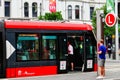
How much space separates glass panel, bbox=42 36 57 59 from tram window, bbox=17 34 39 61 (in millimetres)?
400

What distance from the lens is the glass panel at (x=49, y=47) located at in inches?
888

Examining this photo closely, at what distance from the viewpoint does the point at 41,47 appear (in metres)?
22.4

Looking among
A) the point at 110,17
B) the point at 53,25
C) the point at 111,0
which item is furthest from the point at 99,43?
the point at 111,0

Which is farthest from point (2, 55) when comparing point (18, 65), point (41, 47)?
point (41, 47)

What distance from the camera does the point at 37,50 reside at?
22328mm

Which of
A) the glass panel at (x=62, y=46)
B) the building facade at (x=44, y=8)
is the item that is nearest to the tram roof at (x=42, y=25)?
the glass panel at (x=62, y=46)

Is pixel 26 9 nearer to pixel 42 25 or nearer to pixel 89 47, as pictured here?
pixel 89 47

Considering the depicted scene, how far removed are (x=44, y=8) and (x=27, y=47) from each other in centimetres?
4879

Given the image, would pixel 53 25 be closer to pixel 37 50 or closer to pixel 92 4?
pixel 37 50

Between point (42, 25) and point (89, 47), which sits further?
point (89, 47)

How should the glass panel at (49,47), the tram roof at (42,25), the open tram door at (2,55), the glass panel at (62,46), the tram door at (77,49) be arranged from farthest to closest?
the tram door at (77,49) < the glass panel at (62,46) < the glass panel at (49,47) < the tram roof at (42,25) < the open tram door at (2,55)

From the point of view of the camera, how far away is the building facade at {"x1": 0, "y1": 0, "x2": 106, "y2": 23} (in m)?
67.3

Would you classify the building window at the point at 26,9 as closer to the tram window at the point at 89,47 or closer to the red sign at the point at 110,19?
the tram window at the point at 89,47

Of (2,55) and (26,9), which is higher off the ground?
(26,9)
